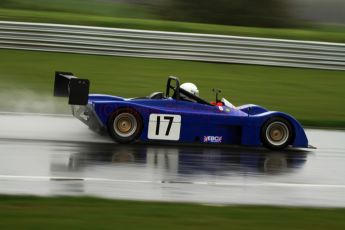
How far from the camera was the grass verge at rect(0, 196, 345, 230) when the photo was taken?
6.75m

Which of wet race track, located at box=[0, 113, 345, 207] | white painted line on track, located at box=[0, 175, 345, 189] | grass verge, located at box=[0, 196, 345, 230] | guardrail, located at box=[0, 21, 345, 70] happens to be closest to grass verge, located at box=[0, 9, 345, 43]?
guardrail, located at box=[0, 21, 345, 70]

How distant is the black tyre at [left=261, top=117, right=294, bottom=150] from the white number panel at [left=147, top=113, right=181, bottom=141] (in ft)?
4.85

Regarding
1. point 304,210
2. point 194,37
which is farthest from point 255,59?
point 304,210

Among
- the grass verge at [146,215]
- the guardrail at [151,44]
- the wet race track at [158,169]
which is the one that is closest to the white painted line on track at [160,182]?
the wet race track at [158,169]

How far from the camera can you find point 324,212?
794 centimetres

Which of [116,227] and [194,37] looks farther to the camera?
[194,37]

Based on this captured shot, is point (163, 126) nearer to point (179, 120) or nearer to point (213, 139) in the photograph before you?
point (179, 120)

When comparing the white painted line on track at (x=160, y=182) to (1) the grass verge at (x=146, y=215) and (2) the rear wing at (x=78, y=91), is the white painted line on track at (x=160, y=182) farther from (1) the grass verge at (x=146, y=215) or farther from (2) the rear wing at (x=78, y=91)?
(2) the rear wing at (x=78, y=91)

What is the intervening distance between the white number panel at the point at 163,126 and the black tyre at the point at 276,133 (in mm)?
1479

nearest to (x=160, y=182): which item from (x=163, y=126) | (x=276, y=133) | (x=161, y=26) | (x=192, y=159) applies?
(x=192, y=159)

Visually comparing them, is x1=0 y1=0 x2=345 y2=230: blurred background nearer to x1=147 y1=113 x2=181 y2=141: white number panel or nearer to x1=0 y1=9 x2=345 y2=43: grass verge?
x1=0 y1=9 x2=345 y2=43: grass verge

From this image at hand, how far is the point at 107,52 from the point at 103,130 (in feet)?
22.2

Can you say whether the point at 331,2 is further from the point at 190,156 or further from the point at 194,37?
the point at 190,156

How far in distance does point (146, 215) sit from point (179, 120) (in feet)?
15.5
